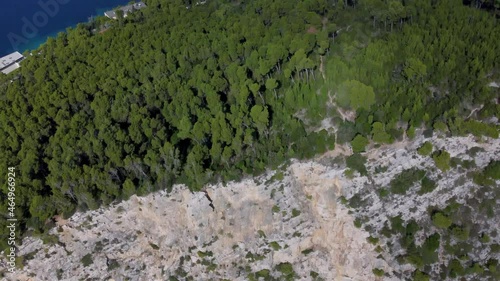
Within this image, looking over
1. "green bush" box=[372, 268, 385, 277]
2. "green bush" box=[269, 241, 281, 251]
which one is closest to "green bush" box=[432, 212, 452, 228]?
"green bush" box=[372, 268, 385, 277]

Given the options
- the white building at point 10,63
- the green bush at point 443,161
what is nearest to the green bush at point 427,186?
the green bush at point 443,161

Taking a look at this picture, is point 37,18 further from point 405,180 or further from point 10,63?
point 405,180

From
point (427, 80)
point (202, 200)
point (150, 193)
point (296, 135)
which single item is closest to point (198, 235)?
point (202, 200)

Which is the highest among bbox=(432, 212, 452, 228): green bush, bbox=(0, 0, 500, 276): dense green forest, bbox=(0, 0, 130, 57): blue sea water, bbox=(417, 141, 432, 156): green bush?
bbox=(0, 0, 130, 57): blue sea water

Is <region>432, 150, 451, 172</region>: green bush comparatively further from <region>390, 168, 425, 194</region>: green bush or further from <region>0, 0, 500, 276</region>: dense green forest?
<region>0, 0, 500, 276</region>: dense green forest

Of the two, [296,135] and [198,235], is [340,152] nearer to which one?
[296,135]

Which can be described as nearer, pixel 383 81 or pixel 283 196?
pixel 283 196

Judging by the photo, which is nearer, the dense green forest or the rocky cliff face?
the rocky cliff face

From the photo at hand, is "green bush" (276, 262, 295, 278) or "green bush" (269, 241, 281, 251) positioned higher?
"green bush" (269, 241, 281, 251)
